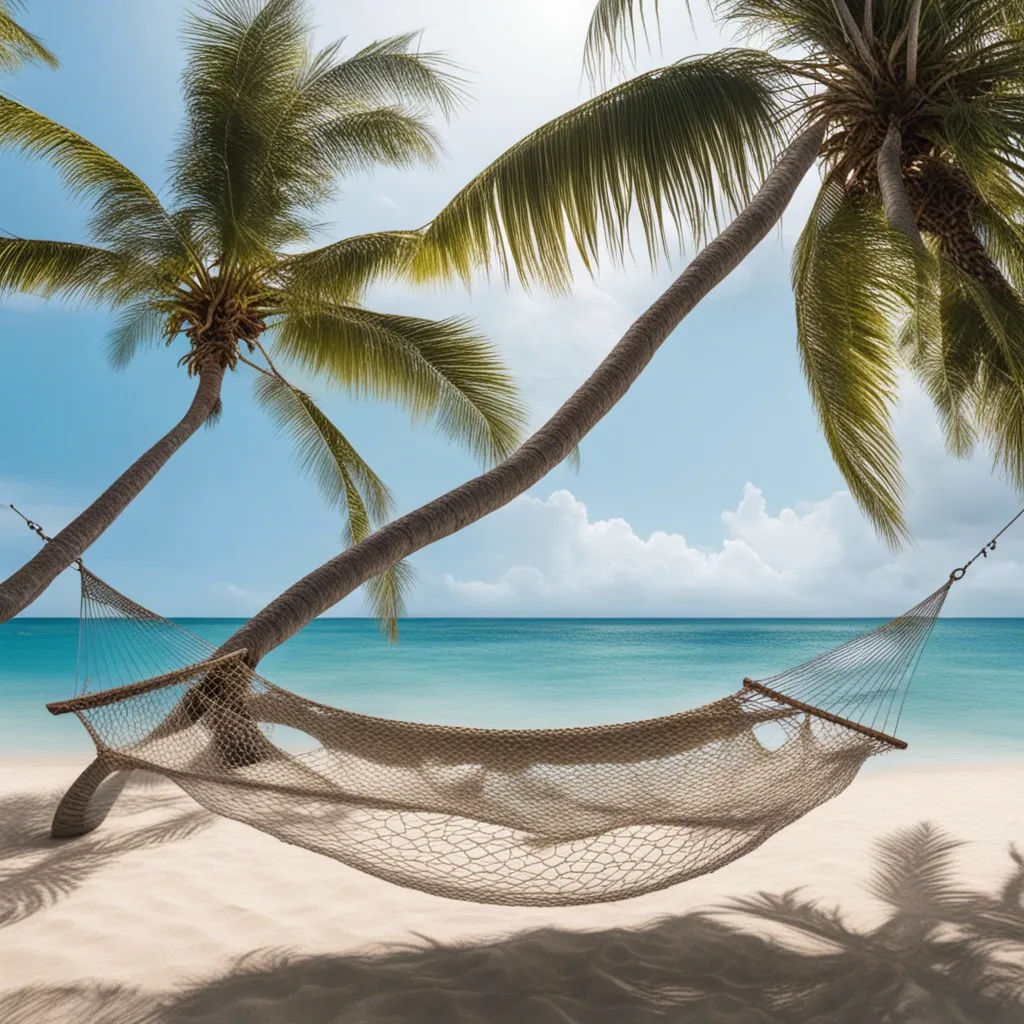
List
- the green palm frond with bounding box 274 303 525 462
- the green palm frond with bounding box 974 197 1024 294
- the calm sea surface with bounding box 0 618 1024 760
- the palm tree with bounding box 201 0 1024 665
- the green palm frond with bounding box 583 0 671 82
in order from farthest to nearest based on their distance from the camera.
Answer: the calm sea surface with bounding box 0 618 1024 760 < the green palm frond with bounding box 274 303 525 462 < the green palm frond with bounding box 974 197 1024 294 < the green palm frond with bounding box 583 0 671 82 < the palm tree with bounding box 201 0 1024 665

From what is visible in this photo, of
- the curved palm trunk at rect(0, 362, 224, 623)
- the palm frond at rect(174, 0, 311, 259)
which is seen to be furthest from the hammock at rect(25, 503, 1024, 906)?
the palm frond at rect(174, 0, 311, 259)

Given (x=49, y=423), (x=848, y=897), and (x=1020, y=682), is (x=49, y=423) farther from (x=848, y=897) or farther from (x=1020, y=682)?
(x=848, y=897)

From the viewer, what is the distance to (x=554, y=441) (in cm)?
212

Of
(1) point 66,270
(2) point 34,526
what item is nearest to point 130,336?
(1) point 66,270

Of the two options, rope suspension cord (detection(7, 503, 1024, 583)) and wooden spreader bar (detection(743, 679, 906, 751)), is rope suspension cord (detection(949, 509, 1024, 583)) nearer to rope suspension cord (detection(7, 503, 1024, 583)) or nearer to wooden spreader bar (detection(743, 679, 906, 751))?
rope suspension cord (detection(7, 503, 1024, 583))

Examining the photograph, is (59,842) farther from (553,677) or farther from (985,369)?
(553,677)

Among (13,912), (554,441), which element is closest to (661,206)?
(554,441)

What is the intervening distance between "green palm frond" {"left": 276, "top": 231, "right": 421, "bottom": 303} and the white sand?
7.99 feet

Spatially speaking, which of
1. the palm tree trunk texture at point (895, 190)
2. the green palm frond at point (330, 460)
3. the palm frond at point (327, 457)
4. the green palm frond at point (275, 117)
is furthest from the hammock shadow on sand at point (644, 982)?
the palm frond at point (327, 457)

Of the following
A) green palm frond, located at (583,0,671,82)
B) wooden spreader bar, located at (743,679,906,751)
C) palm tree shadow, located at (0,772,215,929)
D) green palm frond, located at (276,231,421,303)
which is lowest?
palm tree shadow, located at (0,772,215,929)

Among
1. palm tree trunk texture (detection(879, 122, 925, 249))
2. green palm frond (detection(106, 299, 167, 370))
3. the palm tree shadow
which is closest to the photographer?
the palm tree shadow

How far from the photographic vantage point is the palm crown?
266 centimetres

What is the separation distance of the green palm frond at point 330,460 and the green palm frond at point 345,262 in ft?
2.92

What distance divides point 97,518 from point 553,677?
1251 cm
